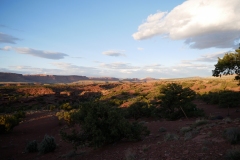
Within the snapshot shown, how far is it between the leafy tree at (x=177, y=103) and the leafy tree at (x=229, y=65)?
8787mm

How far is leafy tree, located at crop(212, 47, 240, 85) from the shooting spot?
11242 millimetres

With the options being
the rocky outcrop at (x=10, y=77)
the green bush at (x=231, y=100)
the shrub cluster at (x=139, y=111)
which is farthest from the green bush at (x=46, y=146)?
the rocky outcrop at (x=10, y=77)

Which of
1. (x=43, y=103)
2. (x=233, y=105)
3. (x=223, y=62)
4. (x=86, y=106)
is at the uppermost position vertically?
(x=223, y=62)

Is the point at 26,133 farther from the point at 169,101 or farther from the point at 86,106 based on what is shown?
the point at 169,101

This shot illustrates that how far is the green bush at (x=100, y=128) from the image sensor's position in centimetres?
1000

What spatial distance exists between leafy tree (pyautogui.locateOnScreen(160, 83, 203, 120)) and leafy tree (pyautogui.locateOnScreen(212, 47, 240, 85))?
8.79 meters

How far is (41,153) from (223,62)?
13474 mm

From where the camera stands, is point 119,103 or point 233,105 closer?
point 233,105

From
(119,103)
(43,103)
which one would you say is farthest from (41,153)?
(43,103)

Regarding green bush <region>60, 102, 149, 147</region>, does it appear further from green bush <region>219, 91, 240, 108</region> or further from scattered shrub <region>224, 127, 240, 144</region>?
green bush <region>219, 91, 240, 108</region>

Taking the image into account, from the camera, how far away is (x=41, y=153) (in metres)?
12.2

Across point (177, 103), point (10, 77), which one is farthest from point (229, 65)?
point (10, 77)

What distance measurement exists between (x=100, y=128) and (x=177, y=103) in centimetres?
1228

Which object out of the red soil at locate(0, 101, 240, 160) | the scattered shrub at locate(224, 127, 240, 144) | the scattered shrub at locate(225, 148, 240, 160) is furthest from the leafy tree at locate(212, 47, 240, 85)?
the scattered shrub at locate(225, 148, 240, 160)
